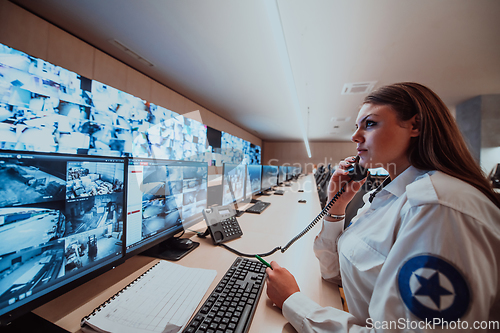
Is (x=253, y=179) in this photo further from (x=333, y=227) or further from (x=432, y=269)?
(x=432, y=269)

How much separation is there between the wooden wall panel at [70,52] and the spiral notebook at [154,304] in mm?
3238

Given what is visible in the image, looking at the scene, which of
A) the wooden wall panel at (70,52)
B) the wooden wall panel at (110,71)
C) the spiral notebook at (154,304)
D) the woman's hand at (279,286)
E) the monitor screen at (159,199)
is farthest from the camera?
the wooden wall panel at (110,71)

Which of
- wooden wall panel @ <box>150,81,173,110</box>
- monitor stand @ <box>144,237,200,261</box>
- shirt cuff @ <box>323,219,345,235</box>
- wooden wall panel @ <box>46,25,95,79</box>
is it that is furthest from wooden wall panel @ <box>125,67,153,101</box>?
shirt cuff @ <box>323,219,345,235</box>

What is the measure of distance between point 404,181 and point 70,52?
4.00 metres

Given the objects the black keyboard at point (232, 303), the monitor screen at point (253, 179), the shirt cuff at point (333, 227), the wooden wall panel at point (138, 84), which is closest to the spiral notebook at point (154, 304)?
the black keyboard at point (232, 303)

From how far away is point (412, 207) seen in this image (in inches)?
19.8

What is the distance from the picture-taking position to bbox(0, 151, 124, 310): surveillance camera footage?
1.40ft

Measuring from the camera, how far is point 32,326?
0.49m

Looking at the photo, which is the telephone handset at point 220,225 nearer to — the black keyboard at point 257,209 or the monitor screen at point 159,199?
the monitor screen at point 159,199

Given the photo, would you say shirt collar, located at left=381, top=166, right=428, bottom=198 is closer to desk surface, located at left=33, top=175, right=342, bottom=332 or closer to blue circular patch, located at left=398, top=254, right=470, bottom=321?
blue circular patch, located at left=398, top=254, right=470, bottom=321

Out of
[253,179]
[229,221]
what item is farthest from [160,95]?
[229,221]

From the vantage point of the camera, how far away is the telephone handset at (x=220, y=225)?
1115mm

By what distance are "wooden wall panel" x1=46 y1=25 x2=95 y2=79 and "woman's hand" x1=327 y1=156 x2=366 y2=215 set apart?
3603mm

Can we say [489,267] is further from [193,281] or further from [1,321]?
[1,321]
